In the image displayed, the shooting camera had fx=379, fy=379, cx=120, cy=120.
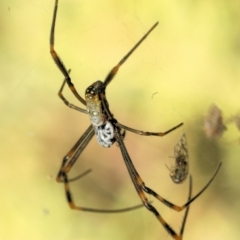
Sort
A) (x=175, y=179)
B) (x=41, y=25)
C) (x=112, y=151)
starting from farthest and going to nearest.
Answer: (x=112, y=151) → (x=41, y=25) → (x=175, y=179)

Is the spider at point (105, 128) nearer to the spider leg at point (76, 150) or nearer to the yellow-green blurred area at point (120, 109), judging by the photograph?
the spider leg at point (76, 150)

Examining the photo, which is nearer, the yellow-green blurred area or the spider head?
the spider head

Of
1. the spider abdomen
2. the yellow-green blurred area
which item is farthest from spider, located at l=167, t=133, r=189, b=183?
the spider abdomen

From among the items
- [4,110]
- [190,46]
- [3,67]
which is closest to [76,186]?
[4,110]

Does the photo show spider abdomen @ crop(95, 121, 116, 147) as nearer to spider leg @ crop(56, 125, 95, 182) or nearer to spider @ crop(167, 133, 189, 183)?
spider leg @ crop(56, 125, 95, 182)

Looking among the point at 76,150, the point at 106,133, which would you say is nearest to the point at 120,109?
the point at 76,150

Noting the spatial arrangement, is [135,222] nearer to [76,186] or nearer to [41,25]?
[76,186]
